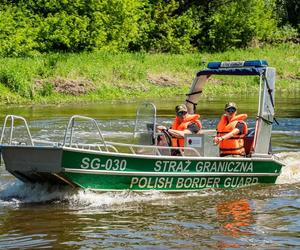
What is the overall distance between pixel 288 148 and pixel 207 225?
9.24 meters

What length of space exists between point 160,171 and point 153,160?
13.9 inches

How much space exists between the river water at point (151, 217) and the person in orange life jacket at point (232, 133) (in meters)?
0.79

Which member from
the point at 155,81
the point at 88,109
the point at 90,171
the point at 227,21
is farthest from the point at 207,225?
the point at 227,21

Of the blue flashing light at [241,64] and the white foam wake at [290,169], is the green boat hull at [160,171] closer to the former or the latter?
the white foam wake at [290,169]

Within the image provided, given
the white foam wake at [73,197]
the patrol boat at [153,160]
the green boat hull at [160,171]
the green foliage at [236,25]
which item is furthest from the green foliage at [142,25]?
the white foam wake at [73,197]

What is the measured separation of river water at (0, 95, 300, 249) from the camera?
32.7 feet

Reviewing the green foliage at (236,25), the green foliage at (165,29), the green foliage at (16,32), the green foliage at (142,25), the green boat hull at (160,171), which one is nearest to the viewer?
the green boat hull at (160,171)

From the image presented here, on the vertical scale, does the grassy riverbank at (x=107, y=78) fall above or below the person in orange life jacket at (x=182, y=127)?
below

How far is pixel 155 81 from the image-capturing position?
39.1 meters

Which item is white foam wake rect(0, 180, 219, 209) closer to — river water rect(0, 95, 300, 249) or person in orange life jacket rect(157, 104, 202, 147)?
river water rect(0, 95, 300, 249)

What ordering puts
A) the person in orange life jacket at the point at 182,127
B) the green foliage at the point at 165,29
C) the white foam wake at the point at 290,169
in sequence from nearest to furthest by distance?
the person in orange life jacket at the point at 182,127 < the white foam wake at the point at 290,169 < the green foliage at the point at 165,29

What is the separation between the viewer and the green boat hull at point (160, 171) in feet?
38.7

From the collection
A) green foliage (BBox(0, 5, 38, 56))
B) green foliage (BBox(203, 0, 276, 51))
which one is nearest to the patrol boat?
green foliage (BBox(0, 5, 38, 56))

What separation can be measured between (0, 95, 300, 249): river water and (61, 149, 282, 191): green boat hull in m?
0.18
